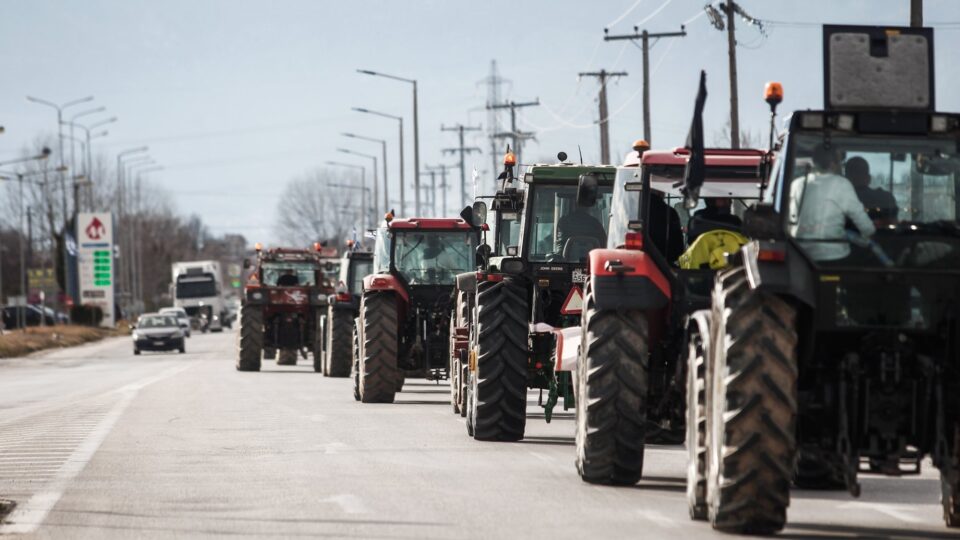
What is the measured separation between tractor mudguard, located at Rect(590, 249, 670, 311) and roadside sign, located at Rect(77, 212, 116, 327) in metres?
92.3

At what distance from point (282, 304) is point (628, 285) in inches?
1193

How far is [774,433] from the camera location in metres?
10.3

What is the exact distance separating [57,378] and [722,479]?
3614 cm

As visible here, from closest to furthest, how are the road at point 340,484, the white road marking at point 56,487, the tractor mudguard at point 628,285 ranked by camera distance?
1. the road at point 340,484
2. the white road marking at point 56,487
3. the tractor mudguard at point 628,285

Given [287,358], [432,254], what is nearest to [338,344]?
[432,254]

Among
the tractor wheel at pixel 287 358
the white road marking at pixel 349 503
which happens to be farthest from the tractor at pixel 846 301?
the tractor wheel at pixel 287 358

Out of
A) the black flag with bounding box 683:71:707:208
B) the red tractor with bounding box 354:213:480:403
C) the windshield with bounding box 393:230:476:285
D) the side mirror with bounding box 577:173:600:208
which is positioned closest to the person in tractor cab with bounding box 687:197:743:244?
the side mirror with bounding box 577:173:600:208

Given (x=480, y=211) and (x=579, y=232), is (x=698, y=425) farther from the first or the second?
(x=480, y=211)

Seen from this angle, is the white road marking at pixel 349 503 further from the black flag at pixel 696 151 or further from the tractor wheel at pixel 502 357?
the tractor wheel at pixel 502 357

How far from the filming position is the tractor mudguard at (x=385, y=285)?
2644 centimetres

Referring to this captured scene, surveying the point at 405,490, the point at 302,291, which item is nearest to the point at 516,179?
the point at 405,490

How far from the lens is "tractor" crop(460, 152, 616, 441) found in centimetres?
1808

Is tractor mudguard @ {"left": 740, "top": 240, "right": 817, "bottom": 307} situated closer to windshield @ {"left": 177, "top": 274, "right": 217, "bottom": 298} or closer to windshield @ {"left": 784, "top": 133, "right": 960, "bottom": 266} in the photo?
windshield @ {"left": 784, "top": 133, "right": 960, "bottom": 266}

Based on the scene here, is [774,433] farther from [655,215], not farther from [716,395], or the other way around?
[655,215]
